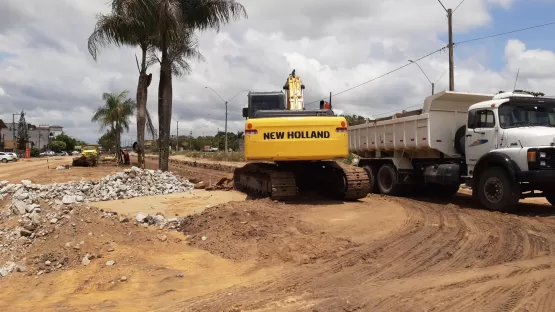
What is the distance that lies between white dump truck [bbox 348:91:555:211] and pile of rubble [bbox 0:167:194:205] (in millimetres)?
6764

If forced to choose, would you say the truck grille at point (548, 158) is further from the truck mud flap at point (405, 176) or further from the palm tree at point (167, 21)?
the palm tree at point (167, 21)

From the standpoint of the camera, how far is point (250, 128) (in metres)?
11.4

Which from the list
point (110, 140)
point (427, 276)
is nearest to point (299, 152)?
point (427, 276)

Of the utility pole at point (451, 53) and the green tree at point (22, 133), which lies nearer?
the utility pole at point (451, 53)

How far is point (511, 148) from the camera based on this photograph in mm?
10711

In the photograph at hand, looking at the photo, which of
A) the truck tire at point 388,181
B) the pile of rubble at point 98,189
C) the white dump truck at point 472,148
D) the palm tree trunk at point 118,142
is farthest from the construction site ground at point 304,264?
the palm tree trunk at point 118,142

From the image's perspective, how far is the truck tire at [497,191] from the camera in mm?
10477

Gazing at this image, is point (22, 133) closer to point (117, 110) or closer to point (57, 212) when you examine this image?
point (117, 110)

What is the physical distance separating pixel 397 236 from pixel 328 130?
3951 millimetres

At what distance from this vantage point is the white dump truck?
10.4 meters

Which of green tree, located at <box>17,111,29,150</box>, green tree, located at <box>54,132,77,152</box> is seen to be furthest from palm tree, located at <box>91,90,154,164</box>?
green tree, located at <box>54,132,77,152</box>

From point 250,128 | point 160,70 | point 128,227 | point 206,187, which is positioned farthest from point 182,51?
point 128,227

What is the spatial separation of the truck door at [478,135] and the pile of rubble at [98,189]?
872cm

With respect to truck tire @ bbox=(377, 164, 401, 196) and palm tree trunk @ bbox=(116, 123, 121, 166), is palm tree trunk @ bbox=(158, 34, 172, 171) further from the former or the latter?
palm tree trunk @ bbox=(116, 123, 121, 166)
